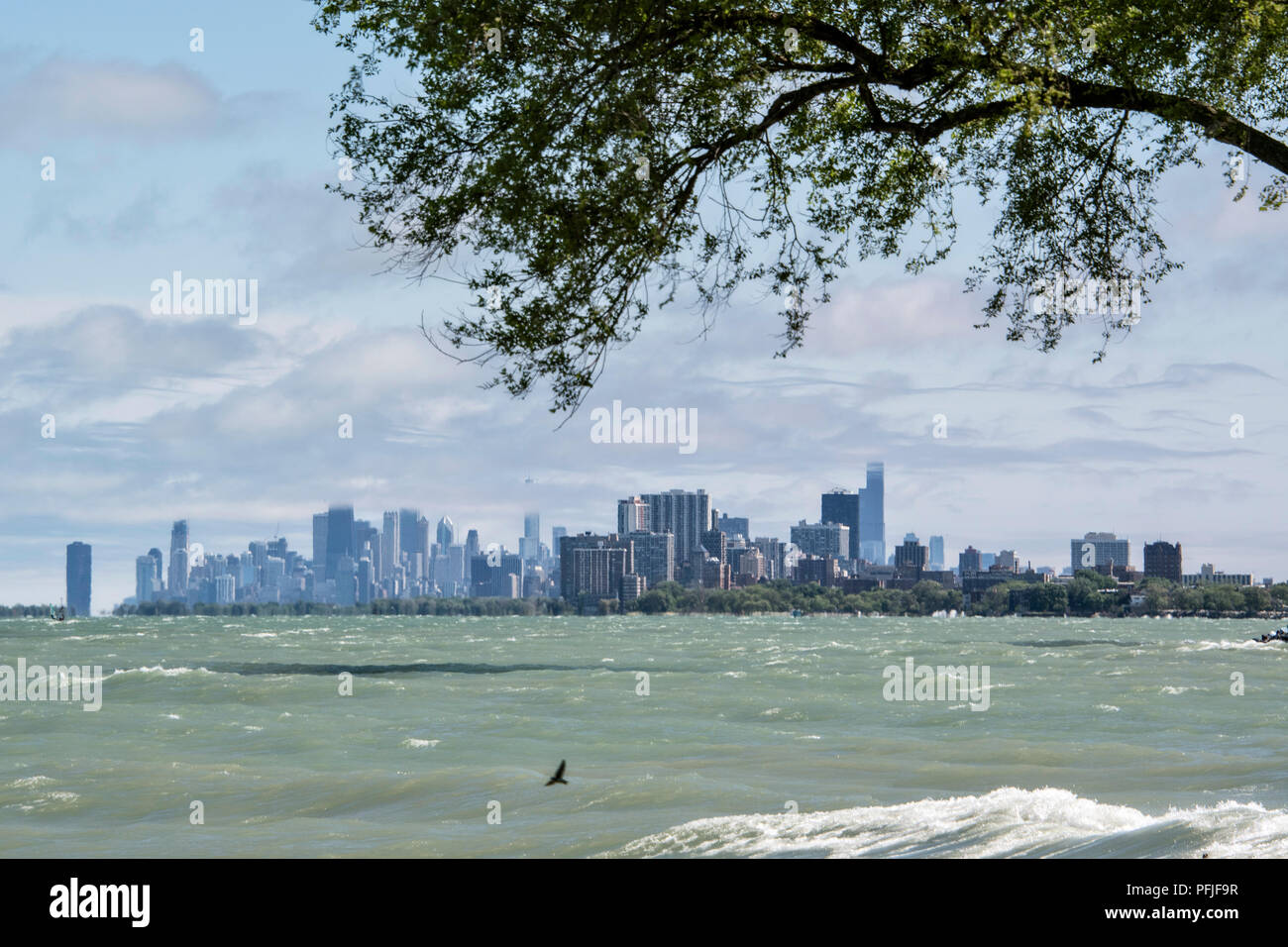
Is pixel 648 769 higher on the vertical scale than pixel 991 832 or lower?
lower

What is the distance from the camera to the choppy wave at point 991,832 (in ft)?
44.1

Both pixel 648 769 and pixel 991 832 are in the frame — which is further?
pixel 648 769

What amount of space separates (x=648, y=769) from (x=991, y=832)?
946 cm

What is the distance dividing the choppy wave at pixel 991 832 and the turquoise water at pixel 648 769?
0.06 meters

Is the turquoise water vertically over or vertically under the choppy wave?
under

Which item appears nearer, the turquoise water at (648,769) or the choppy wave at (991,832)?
the choppy wave at (991,832)

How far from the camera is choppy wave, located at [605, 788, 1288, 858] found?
13430 millimetres

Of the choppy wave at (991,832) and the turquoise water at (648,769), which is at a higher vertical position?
the choppy wave at (991,832)

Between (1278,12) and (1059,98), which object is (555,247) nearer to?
(1059,98)

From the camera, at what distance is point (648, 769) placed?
955 inches

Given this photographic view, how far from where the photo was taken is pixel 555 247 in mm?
12031

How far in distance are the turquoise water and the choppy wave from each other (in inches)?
2.2
